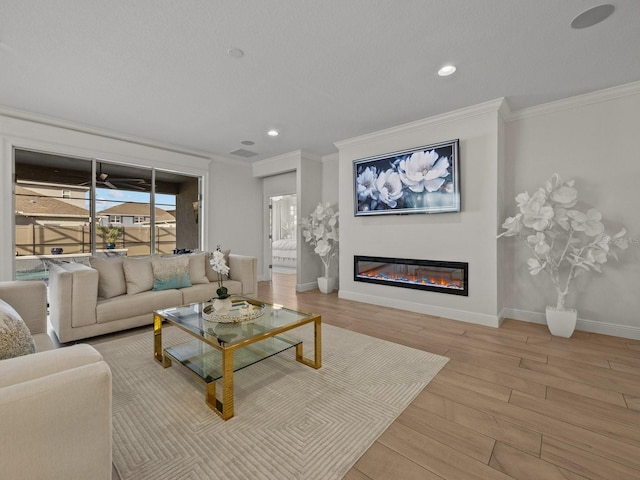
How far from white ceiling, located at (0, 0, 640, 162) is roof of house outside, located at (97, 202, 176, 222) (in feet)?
4.45

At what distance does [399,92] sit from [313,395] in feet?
10.1

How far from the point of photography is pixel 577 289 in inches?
132

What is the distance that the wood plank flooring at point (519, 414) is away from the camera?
1421 millimetres

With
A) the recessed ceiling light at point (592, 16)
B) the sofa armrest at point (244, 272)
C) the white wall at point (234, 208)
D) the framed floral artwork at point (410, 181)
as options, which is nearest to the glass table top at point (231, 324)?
the sofa armrest at point (244, 272)

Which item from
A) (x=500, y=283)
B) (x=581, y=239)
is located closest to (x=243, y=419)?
(x=500, y=283)

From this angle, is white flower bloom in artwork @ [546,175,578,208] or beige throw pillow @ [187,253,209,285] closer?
white flower bloom in artwork @ [546,175,578,208]

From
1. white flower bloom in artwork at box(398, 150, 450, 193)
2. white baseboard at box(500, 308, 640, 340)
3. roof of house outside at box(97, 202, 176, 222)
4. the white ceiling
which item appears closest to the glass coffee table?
the white ceiling

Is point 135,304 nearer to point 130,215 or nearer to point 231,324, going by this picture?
point 231,324

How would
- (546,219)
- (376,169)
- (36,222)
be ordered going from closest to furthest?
(546,219)
(36,222)
(376,169)

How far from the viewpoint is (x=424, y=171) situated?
3893 mm

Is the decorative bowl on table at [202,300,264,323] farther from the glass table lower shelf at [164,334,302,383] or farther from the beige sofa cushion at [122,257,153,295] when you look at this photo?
the beige sofa cushion at [122,257,153,295]

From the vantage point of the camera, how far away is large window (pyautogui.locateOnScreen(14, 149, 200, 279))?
392cm

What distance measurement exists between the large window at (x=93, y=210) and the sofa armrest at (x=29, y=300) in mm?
2096

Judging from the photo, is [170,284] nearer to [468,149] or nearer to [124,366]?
[124,366]
